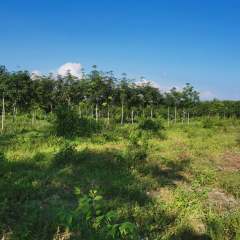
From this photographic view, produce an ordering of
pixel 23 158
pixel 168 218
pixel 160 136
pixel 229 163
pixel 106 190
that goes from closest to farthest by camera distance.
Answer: pixel 168 218 → pixel 106 190 → pixel 23 158 → pixel 229 163 → pixel 160 136

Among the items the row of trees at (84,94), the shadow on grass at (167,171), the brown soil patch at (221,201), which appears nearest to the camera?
the brown soil patch at (221,201)

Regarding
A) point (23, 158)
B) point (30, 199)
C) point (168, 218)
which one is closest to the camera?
point (168, 218)

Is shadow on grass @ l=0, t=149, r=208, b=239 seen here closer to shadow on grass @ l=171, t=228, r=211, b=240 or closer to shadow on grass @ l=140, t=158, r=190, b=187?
shadow on grass @ l=140, t=158, r=190, b=187

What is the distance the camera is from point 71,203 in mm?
7559

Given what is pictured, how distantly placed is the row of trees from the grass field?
38.2ft

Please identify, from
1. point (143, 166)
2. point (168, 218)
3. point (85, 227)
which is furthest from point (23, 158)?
point (85, 227)

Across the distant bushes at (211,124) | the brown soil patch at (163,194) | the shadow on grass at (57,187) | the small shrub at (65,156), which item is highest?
the distant bushes at (211,124)

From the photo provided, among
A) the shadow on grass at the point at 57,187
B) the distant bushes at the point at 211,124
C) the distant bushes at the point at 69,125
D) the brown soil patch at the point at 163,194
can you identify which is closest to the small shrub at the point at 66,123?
the distant bushes at the point at 69,125

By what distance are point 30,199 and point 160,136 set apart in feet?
42.1

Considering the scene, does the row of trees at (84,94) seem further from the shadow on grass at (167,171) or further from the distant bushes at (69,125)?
the shadow on grass at (167,171)

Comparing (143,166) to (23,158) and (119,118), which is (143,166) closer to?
(23,158)

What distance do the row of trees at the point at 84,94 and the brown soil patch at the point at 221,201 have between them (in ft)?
61.4

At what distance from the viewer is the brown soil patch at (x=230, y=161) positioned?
12.6m

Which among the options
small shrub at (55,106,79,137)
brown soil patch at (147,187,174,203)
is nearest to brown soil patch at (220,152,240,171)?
brown soil patch at (147,187,174,203)
